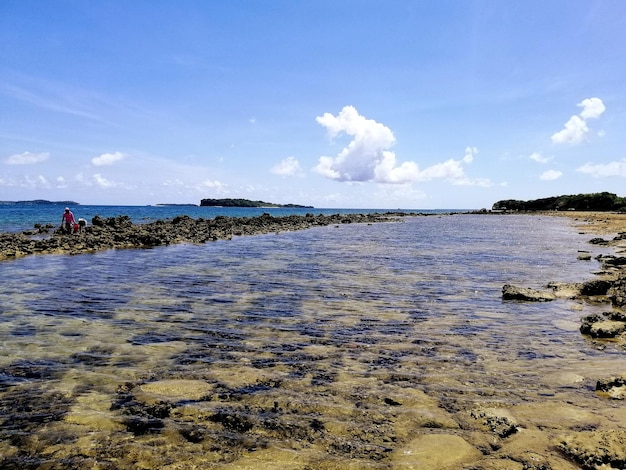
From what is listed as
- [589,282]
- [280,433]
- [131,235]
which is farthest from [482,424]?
[131,235]

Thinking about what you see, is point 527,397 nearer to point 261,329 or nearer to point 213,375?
point 213,375

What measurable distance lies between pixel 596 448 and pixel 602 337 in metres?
5.80

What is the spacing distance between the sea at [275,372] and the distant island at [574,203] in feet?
368

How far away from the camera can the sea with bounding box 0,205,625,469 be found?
4941 millimetres

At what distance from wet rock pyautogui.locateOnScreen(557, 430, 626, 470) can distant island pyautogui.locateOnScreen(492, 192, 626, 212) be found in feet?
382

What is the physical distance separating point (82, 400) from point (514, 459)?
6.06m

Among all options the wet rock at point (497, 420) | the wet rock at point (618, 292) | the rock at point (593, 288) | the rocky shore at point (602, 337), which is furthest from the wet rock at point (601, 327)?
the wet rock at point (497, 420)

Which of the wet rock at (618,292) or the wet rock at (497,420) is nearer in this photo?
the wet rock at (497,420)

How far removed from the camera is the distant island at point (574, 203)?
10938 cm

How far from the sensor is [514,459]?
4.68m

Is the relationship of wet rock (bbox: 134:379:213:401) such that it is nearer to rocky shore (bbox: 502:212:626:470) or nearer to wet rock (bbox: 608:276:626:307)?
rocky shore (bbox: 502:212:626:470)

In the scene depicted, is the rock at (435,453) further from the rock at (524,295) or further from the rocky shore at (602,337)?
the rock at (524,295)

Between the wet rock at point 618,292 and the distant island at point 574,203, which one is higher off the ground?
the distant island at point 574,203

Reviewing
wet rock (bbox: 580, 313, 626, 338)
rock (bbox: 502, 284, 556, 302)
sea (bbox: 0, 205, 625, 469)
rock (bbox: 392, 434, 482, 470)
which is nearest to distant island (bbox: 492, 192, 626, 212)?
rock (bbox: 502, 284, 556, 302)
